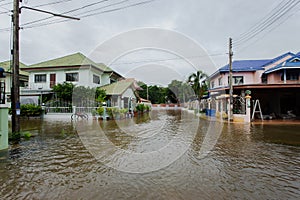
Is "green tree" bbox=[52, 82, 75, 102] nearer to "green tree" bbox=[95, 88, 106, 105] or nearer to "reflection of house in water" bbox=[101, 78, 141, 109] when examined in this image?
"green tree" bbox=[95, 88, 106, 105]

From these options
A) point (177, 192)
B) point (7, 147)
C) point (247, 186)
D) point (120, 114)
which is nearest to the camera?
point (177, 192)

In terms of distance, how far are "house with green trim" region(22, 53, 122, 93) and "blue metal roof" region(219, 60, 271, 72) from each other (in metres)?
14.2

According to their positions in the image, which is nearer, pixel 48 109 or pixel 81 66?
pixel 48 109

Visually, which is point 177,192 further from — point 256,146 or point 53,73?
point 53,73

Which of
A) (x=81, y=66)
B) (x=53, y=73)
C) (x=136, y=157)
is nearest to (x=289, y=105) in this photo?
(x=136, y=157)

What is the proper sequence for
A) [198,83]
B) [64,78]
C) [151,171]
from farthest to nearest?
[198,83]
[64,78]
[151,171]

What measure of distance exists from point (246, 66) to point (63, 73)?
Answer: 2028cm

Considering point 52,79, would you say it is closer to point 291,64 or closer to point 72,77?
point 72,77

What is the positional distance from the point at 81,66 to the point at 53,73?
360cm

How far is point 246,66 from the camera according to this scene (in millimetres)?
22828

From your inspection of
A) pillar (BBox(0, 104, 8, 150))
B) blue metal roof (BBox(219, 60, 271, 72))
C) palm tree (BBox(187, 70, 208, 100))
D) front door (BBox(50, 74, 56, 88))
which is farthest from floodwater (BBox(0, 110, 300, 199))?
palm tree (BBox(187, 70, 208, 100))

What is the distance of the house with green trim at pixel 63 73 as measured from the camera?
21.6 meters

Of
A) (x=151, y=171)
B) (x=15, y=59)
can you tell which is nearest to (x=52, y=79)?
(x=15, y=59)

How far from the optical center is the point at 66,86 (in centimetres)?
1920
